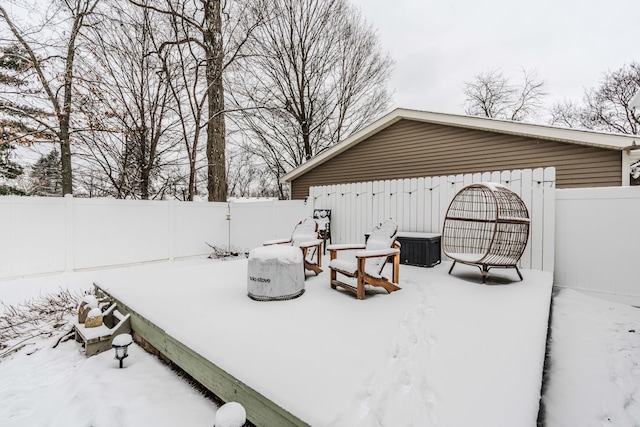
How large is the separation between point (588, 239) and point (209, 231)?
321 inches

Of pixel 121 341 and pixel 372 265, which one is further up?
pixel 372 265

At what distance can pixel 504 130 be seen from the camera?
5.92 meters

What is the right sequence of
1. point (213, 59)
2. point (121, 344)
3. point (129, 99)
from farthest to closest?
point (213, 59) → point (129, 99) → point (121, 344)

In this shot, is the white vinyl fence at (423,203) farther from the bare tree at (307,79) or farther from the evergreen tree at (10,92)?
the bare tree at (307,79)

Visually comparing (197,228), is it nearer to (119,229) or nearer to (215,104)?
(119,229)

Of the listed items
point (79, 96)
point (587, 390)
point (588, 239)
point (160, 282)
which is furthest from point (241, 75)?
point (587, 390)

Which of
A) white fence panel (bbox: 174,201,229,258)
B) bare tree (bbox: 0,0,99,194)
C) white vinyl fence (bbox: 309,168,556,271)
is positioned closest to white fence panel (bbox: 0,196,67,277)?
bare tree (bbox: 0,0,99,194)

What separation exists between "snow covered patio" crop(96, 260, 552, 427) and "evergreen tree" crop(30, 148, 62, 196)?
27.6 ft

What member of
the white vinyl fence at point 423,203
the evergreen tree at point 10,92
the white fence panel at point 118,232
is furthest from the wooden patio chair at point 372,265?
the evergreen tree at point 10,92

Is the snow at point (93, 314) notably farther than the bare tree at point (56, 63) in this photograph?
No

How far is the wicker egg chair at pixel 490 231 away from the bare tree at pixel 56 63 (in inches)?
336

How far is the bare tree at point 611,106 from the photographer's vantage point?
43.3ft

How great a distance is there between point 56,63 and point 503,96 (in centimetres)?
1794

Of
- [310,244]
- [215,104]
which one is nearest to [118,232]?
[215,104]
